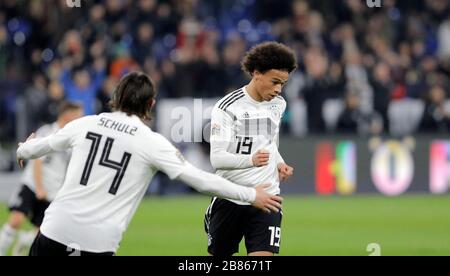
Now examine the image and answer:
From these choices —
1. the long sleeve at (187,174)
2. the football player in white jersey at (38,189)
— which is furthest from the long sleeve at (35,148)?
the football player in white jersey at (38,189)

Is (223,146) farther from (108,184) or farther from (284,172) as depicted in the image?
(108,184)

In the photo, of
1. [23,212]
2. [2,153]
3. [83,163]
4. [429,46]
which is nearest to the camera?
[83,163]

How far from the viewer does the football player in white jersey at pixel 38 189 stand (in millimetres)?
12320

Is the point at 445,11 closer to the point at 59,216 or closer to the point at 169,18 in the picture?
the point at 169,18

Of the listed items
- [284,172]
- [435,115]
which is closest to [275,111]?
[284,172]

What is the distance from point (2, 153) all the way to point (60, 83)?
1.70 m

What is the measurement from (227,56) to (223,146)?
13061 millimetres

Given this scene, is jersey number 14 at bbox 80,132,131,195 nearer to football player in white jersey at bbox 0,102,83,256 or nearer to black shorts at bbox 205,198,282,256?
black shorts at bbox 205,198,282,256

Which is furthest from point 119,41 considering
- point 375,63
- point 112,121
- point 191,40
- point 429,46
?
point 112,121

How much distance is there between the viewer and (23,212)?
506 inches

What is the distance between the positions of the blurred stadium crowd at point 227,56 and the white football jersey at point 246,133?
11211 mm

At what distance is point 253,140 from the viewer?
344 inches

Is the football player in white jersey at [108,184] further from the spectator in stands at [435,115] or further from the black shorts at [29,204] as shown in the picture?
the spectator in stands at [435,115]
